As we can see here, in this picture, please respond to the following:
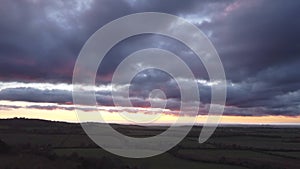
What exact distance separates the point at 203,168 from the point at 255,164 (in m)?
8.85

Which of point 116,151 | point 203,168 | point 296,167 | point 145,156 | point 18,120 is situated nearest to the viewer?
point 203,168

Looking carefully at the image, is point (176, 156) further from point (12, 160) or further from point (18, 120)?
point (18, 120)

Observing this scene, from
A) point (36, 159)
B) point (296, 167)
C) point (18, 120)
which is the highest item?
point (18, 120)

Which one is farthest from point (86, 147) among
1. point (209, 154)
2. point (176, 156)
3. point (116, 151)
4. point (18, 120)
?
point (18, 120)

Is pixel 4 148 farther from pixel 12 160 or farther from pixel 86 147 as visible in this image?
pixel 86 147

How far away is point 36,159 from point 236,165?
118 ft

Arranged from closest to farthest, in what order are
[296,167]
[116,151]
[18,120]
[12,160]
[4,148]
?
[12,160] < [4,148] < [296,167] < [116,151] < [18,120]

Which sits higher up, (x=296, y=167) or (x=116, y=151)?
(x=116, y=151)

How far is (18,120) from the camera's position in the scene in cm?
13300

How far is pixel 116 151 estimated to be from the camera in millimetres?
66562

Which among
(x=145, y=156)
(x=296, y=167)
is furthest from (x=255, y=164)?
(x=145, y=156)

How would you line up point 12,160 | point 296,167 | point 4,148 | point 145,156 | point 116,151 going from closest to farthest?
1. point 12,160
2. point 4,148
3. point 296,167
4. point 145,156
5. point 116,151

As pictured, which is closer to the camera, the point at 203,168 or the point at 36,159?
the point at 36,159

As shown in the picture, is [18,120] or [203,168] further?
[18,120]
